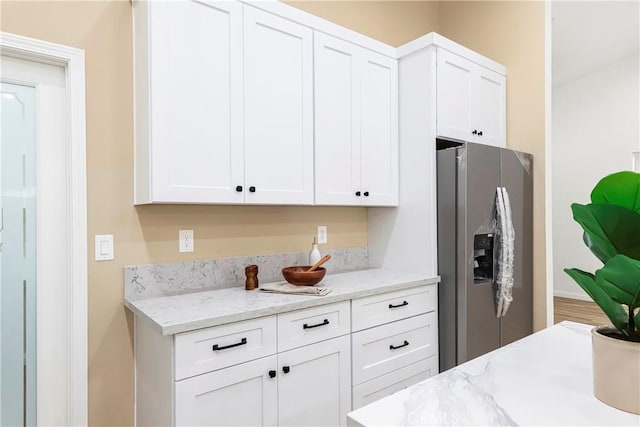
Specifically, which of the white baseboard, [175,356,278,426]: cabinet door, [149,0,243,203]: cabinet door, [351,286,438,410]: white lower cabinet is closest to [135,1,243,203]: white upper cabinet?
[149,0,243,203]: cabinet door

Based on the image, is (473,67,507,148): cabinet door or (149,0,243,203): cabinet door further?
(473,67,507,148): cabinet door

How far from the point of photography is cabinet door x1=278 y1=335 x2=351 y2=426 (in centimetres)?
180

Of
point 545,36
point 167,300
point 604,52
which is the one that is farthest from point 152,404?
point 604,52

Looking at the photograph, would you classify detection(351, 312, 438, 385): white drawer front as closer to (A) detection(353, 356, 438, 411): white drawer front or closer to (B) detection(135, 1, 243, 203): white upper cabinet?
(A) detection(353, 356, 438, 411): white drawer front

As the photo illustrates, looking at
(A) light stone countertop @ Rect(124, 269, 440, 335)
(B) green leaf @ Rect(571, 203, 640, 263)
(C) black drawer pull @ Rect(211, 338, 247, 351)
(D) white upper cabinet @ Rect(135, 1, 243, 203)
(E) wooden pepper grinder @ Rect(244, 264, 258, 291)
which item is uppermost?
(D) white upper cabinet @ Rect(135, 1, 243, 203)

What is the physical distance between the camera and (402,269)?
8.98ft

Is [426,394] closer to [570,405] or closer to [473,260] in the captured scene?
[570,405]

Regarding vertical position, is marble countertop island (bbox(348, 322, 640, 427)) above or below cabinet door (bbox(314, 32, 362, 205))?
below

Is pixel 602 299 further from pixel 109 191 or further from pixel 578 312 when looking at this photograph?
pixel 578 312

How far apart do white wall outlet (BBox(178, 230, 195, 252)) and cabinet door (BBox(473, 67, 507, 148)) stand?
2.10 meters

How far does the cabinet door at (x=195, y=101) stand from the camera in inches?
71.3

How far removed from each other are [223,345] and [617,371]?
1.31 m

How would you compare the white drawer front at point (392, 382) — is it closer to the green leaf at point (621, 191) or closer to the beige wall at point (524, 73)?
the beige wall at point (524, 73)

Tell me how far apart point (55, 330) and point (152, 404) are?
0.59 meters
